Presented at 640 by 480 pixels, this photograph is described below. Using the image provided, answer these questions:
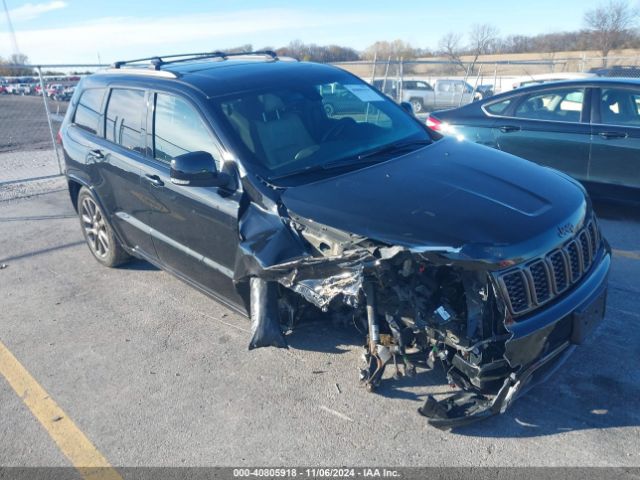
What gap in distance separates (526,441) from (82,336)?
336cm

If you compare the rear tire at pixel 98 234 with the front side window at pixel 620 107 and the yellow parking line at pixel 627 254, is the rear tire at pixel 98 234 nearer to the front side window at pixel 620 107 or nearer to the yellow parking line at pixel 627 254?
the yellow parking line at pixel 627 254

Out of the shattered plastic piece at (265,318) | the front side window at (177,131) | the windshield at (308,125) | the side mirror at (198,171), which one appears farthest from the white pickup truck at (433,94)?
the shattered plastic piece at (265,318)

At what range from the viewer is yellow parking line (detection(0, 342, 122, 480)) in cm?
298

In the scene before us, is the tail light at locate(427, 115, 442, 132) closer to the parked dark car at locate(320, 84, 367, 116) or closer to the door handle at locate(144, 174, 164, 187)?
the parked dark car at locate(320, 84, 367, 116)

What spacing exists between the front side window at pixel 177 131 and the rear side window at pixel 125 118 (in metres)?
0.27

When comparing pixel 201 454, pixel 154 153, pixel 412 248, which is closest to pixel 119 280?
pixel 154 153

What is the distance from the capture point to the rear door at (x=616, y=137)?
20.0 feet

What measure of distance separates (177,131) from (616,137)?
4.87 meters

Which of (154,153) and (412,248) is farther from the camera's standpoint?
(154,153)

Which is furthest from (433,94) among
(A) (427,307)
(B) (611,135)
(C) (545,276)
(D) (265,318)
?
(A) (427,307)

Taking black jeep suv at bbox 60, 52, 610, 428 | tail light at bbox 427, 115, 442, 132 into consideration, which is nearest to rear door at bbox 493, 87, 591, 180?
tail light at bbox 427, 115, 442, 132

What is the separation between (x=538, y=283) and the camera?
288 centimetres

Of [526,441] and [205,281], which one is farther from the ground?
[205,281]

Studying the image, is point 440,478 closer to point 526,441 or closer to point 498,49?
point 526,441
